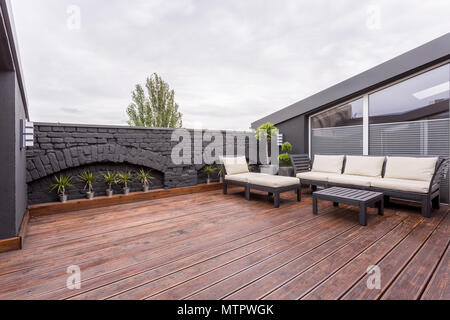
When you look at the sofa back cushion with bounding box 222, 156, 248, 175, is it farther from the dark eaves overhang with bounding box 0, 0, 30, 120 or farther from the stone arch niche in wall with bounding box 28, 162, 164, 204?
the dark eaves overhang with bounding box 0, 0, 30, 120

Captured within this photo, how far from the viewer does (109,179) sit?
459 cm

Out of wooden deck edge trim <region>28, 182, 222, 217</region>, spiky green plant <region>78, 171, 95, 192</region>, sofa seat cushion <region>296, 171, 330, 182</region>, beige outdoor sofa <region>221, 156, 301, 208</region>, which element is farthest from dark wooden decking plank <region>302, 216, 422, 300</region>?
spiky green plant <region>78, 171, 95, 192</region>

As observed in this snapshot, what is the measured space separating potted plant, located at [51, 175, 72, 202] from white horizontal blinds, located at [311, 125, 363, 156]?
20.5ft

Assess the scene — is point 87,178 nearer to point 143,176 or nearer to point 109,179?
point 109,179

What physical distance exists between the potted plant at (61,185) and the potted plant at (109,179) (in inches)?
25.1

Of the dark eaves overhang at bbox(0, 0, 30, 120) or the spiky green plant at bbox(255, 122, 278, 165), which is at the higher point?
the dark eaves overhang at bbox(0, 0, 30, 120)

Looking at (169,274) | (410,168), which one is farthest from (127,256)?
(410,168)

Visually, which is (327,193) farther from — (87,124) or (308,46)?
(87,124)

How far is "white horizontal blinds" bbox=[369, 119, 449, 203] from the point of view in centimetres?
419

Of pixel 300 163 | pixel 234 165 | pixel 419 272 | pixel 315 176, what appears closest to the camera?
pixel 419 272

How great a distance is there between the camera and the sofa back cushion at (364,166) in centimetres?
450

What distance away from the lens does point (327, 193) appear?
3645mm

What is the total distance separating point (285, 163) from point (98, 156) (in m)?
4.94

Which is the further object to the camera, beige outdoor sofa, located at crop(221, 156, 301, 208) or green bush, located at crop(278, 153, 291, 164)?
green bush, located at crop(278, 153, 291, 164)
